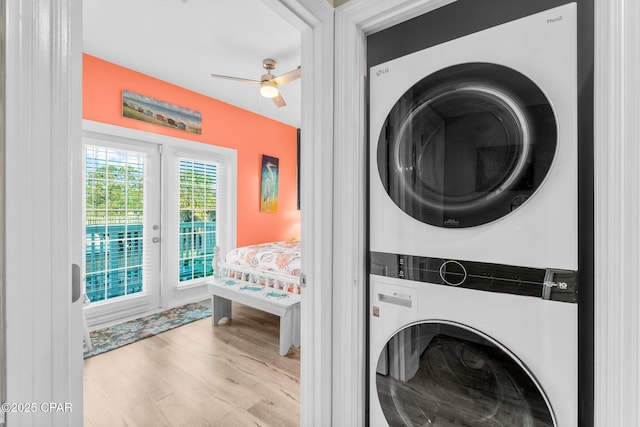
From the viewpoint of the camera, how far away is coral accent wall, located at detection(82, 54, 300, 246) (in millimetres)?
2934

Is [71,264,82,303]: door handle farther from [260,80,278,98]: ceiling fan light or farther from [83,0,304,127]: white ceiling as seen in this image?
[260,80,278,98]: ceiling fan light

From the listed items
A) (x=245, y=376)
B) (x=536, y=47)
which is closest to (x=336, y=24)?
(x=536, y=47)

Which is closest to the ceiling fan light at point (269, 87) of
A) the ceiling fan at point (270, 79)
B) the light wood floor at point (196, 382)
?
the ceiling fan at point (270, 79)

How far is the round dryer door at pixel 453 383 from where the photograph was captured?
3.20 ft

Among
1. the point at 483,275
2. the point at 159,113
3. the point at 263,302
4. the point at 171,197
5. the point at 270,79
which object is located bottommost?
the point at 263,302

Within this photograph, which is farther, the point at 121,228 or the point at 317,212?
the point at 121,228

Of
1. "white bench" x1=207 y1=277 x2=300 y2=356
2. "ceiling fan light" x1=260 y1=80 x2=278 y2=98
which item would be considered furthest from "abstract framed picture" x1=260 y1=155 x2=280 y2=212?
"ceiling fan light" x1=260 y1=80 x2=278 y2=98

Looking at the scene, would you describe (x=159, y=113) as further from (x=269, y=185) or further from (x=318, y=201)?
(x=318, y=201)

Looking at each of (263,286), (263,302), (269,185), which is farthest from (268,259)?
(269,185)

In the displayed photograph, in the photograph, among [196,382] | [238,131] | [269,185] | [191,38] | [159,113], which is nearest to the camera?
[196,382]

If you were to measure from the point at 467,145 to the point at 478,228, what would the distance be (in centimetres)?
29

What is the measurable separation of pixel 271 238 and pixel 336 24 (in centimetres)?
387

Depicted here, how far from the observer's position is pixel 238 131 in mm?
4234
